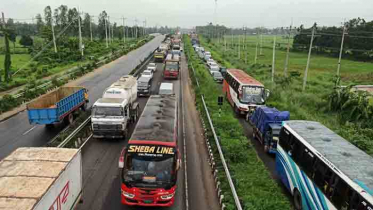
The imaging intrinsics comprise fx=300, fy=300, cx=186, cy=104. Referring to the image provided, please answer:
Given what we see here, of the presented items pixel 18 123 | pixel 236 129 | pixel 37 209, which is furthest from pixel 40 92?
pixel 37 209

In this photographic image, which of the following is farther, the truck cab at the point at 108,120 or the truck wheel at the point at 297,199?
the truck cab at the point at 108,120

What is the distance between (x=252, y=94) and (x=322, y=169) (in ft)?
51.9


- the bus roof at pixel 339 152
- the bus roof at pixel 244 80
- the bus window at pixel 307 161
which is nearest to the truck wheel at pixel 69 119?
the bus roof at pixel 244 80

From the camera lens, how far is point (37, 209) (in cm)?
802

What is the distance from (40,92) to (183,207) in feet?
85.8

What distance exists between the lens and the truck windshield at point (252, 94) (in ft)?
85.9

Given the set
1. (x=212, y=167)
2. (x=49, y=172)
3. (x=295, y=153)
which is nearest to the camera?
(x=49, y=172)

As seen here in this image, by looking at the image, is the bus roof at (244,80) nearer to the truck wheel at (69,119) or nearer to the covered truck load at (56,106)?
the covered truck load at (56,106)

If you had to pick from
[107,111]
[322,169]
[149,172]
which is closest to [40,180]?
[149,172]

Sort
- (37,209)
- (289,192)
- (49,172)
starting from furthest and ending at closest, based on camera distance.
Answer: (289,192)
(49,172)
(37,209)

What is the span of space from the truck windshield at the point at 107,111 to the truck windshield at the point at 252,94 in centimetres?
1140

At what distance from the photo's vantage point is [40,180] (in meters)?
9.19

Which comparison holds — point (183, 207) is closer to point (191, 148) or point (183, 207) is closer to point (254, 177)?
point (254, 177)

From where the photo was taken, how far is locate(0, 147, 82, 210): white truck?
8.12 metres
